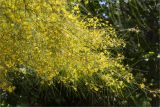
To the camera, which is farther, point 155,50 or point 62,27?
point 155,50

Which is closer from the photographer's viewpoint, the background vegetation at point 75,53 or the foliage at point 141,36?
the background vegetation at point 75,53

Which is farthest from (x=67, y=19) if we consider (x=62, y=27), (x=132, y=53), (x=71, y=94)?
(x=132, y=53)

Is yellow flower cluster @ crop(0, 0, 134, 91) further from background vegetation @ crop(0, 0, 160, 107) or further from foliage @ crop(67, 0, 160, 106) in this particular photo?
foliage @ crop(67, 0, 160, 106)

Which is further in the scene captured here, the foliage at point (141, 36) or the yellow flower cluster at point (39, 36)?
the foliage at point (141, 36)

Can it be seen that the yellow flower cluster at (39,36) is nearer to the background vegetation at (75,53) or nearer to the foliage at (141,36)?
the background vegetation at (75,53)

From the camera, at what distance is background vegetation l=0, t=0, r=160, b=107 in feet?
7.37

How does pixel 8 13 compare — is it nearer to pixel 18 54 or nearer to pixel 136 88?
pixel 18 54

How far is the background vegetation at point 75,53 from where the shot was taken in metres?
2.25

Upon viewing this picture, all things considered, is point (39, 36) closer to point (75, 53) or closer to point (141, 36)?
point (75, 53)

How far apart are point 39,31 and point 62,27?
14 centimetres

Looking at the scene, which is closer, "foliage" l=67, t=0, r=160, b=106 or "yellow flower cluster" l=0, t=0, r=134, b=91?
"yellow flower cluster" l=0, t=0, r=134, b=91

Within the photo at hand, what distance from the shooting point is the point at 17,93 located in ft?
15.0

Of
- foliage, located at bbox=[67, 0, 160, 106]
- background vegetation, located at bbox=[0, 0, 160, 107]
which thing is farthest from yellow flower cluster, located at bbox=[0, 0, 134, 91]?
foliage, located at bbox=[67, 0, 160, 106]

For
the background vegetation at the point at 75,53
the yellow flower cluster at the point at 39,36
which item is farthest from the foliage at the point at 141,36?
the yellow flower cluster at the point at 39,36
